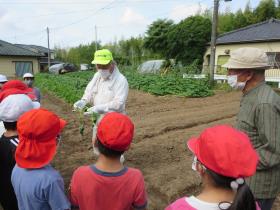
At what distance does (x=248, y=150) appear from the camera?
1.55 metres

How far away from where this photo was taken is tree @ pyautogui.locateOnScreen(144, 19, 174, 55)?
28.2 metres

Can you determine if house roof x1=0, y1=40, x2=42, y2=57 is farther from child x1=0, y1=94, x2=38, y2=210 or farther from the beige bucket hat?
the beige bucket hat

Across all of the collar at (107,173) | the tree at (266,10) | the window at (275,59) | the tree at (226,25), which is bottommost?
the collar at (107,173)

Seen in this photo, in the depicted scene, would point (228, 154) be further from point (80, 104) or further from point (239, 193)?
point (80, 104)

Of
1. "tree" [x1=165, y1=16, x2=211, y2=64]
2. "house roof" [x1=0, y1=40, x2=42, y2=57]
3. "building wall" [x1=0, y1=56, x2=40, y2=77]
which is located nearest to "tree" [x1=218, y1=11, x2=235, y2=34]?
"tree" [x1=165, y1=16, x2=211, y2=64]

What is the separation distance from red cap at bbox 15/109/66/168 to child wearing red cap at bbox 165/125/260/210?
1.01 m

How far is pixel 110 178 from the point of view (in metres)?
2.12

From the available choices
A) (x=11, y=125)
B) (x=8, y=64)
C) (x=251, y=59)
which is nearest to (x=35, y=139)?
(x=11, y=125)

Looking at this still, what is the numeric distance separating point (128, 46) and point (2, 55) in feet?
60.1

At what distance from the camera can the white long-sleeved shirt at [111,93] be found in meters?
4.33

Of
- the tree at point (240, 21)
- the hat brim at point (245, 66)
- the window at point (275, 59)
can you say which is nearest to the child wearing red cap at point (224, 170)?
the hat brim at point (245, 66)

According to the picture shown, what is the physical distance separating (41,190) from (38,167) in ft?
0.56

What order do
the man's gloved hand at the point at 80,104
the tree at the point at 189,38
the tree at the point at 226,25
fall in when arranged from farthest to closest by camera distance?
the tree at the point at 226,25
the tree at the point at 189,38
the man's gloved hand at the point at 80,104

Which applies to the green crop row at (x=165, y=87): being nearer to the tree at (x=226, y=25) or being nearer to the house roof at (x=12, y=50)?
the tree at (x=226, y=25)
